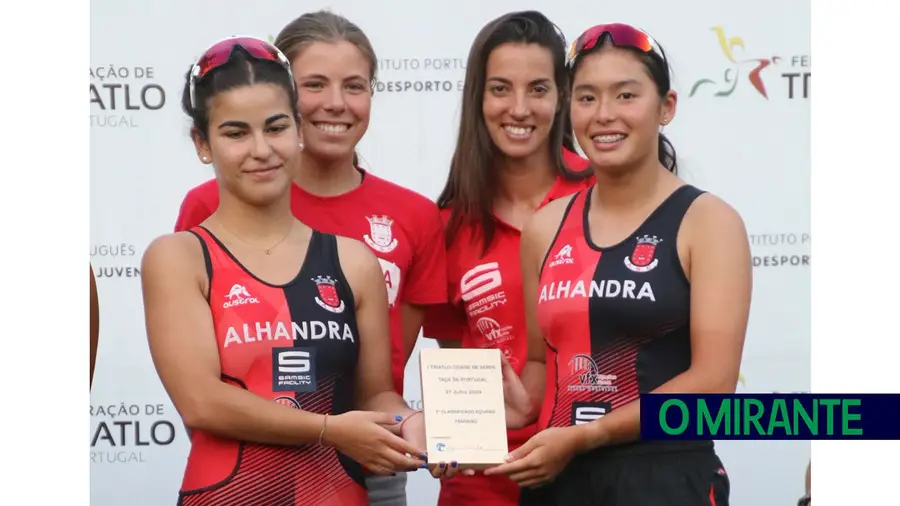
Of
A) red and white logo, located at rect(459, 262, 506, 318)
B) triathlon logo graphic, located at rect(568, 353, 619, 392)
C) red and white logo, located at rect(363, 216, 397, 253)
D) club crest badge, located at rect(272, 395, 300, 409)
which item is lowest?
club crest badge, located at rect(272, 395, 300, 409)

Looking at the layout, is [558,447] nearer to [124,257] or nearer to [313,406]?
[313,406]

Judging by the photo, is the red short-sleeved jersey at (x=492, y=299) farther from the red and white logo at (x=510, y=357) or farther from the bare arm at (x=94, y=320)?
the bare arm at (x=94, y=320)

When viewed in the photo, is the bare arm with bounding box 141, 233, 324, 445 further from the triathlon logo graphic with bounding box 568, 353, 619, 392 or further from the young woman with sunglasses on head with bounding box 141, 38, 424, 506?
the triathlon logo graphic with bounding box 568, 353, 619, 392

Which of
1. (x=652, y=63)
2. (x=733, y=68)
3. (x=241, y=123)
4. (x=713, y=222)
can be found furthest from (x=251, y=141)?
(x=733, y=68)

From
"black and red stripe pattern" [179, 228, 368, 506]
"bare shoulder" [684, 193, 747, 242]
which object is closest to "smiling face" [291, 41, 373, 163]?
"black and red stripe pattern" [179, 228, 368, 506]

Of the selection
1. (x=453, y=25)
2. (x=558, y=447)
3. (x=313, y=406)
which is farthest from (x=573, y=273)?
(x=453, y=25)

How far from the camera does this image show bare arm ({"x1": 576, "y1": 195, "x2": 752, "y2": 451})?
2561mm

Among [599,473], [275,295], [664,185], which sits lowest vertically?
[599,473]

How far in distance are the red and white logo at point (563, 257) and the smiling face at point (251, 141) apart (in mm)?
666

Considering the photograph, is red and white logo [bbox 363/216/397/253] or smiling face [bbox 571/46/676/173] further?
red and white logo [bbox 363/216/397/253]

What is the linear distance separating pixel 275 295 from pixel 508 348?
0.74 metres

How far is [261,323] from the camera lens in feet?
8.29

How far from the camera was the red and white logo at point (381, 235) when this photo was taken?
293cm

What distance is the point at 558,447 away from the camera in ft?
8.58
